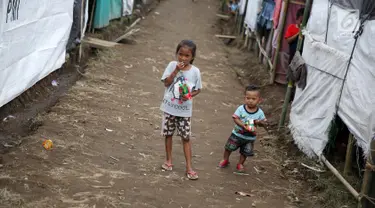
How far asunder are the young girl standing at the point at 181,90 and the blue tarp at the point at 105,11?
876cm

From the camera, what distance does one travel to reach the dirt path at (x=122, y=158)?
4996 millimetres

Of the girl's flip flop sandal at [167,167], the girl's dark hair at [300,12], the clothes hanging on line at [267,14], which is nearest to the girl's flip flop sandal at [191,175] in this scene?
Answer: the girl's flip flop sandal at [167,167]

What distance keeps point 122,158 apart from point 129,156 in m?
0.16

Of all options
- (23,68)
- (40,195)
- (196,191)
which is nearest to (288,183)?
(196,191)

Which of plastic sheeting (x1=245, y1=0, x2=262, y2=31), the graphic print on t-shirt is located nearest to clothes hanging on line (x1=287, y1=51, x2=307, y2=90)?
the graphic print on t-shirt

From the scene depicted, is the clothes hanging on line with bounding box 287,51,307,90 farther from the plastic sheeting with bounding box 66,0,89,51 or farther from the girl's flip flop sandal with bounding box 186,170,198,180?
the plastic sheeting with bounding box 66,0,89,51

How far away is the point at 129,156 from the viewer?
252 inches

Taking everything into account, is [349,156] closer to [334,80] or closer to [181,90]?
[334,80]

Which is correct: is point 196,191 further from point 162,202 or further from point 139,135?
point 139,135

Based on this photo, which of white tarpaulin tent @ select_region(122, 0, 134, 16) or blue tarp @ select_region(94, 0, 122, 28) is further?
white tarpaulin tent @ select_region(122, 0, 134, 16)

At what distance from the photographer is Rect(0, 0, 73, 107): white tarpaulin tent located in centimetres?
637

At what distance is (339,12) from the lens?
21.7 ft

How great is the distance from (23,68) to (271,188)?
12.1 feet

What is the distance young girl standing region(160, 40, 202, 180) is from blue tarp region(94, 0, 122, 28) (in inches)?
345
